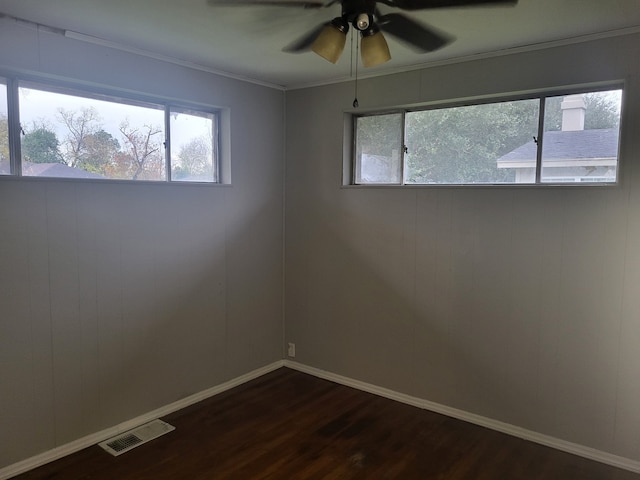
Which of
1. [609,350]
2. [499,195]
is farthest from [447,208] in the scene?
[609,350]

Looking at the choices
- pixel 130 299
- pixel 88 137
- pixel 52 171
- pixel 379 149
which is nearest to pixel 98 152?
pixel 88 137

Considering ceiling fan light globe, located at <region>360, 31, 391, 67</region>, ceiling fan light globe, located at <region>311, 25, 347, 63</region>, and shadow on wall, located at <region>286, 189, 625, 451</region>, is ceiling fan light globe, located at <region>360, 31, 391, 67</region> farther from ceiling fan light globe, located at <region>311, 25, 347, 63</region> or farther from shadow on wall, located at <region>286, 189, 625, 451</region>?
shadow on wall, located at <region>286, 189, 625, 451</region>

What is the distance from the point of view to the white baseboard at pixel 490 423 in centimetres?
270

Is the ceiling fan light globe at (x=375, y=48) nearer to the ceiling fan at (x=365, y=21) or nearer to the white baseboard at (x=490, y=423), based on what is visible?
the ceiling fan at (x=365, y=21)

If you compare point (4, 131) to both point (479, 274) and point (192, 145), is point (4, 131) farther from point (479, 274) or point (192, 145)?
point (479, 274)

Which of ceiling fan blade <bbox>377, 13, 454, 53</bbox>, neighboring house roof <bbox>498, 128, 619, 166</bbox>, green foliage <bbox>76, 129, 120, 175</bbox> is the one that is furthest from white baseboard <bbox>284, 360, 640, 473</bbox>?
ceiling fan blade <bbox>377, 13, 454, 53</bbox>

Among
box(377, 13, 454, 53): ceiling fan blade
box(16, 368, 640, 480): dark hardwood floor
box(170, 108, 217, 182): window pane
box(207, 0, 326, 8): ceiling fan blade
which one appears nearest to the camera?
box(207, 0, 326, 8): ceiling fan blade

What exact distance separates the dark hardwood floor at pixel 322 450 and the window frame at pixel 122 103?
1685 millimetres

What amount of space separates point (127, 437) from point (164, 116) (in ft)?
7.19

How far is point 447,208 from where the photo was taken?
3.22m

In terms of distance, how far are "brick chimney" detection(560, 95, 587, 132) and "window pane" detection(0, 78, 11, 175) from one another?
10.7ft

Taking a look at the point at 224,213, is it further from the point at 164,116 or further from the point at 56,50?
the point at 56,50

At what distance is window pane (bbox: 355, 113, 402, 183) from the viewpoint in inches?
139

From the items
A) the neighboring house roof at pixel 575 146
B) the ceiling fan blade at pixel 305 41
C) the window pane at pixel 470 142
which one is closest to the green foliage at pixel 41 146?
the ceiling fan blade at pixel 305 41
